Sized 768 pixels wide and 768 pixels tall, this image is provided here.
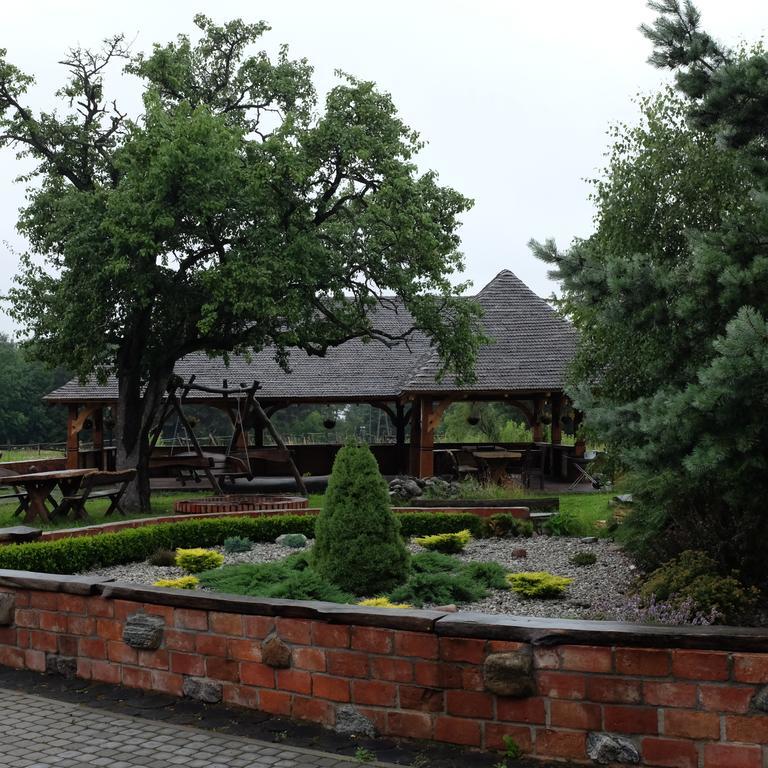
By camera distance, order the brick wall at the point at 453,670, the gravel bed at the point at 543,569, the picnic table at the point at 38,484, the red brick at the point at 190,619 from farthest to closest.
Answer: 1. the picnic table at the point at 38,484
2. the gravel bed at the point at 543,569
3. the red brick at the point at 190,619
4. the brick wall at the point at 453,670

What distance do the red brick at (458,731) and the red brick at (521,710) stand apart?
15 cm

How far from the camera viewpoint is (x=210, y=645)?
5633 millimetres

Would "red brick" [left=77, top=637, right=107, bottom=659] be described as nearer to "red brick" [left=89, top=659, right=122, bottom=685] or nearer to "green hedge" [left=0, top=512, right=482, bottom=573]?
"red brick" [left=89, top=659, right=122, bottom=685]

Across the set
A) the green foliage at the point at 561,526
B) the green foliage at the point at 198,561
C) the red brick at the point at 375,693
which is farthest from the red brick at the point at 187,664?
the green foliage at the point at 561,526

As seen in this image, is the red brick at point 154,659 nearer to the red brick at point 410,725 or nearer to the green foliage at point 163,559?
the red brick at point 410,725

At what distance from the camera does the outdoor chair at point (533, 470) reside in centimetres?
2033

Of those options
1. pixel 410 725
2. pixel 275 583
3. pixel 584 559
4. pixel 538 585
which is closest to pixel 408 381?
pixel 584 559

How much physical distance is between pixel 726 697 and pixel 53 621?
4.30m

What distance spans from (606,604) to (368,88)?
1316cm

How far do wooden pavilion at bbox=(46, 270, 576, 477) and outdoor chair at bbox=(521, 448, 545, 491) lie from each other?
584 millimetres

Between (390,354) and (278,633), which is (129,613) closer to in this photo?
(278,633)

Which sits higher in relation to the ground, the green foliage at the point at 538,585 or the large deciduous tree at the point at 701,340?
the large deciduous tree at the point at 701,340

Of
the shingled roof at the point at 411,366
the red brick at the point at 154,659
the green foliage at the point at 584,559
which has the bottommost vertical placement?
the red brick at the point at 154,659

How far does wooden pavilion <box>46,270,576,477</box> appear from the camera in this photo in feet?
72.7
